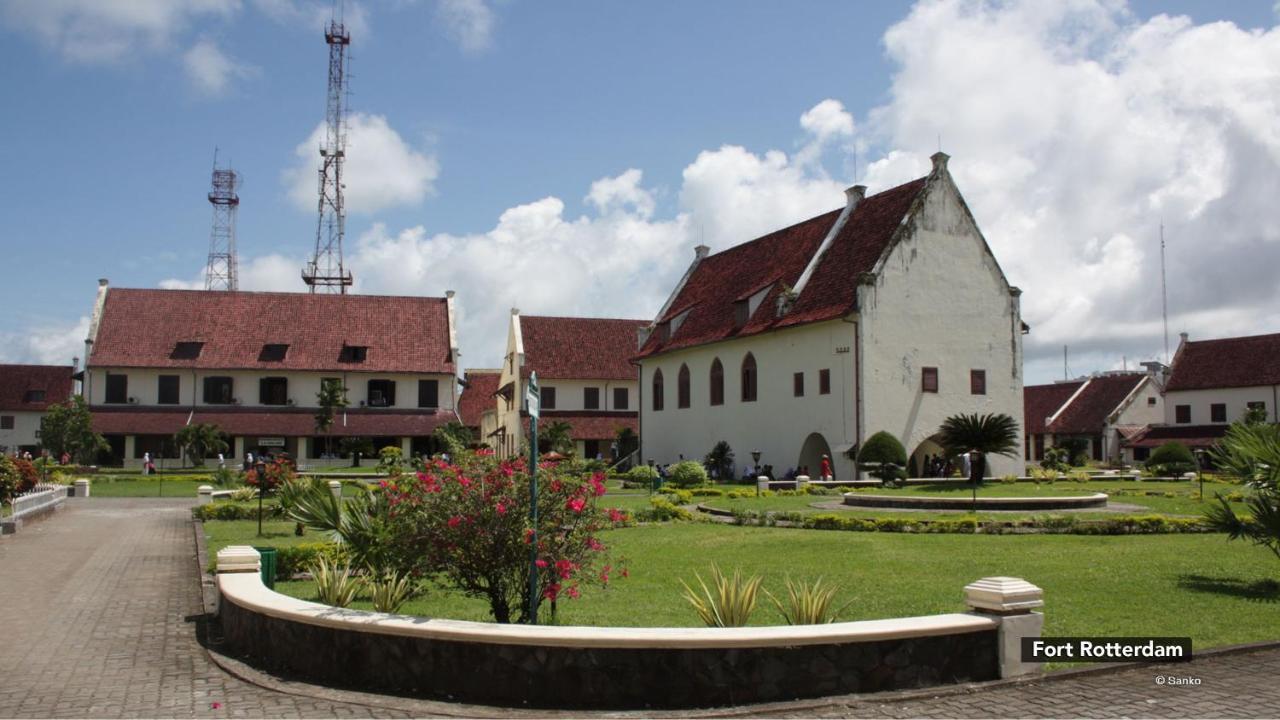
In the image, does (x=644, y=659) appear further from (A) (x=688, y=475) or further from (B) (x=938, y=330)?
(B) (x=938, y=330)

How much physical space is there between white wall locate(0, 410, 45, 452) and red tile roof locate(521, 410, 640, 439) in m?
35.8

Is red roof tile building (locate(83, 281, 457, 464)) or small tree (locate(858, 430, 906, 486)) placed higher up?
red roof tile building (locate(83, 281, 457, 464))

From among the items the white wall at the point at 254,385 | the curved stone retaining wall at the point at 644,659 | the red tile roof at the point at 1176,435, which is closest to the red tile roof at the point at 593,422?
the white wall at the point at 254,385

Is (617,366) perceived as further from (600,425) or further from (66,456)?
(66,456)

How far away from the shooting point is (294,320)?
6097 centimetres

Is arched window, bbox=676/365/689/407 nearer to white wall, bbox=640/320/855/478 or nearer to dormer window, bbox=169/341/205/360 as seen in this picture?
white wall, bbox=640/320/855/478

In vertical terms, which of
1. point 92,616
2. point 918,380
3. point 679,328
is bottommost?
point 92,616

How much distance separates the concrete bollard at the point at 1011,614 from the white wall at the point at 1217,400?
56.9m

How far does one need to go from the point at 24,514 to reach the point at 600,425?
3648 cm

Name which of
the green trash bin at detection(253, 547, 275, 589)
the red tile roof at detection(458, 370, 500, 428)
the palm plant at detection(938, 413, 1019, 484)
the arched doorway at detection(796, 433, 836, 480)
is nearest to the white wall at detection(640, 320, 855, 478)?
the arched doorway at detection(796, 433, 836, 480)

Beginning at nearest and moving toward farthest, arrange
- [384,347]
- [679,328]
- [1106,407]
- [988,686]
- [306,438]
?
[988,686] < [679,328] < [306,438] < [384,347] < [1106,407]

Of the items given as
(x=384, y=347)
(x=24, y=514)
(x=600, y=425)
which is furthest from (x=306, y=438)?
(x=24, y=514)

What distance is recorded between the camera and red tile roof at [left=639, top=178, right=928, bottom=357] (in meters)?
36.9

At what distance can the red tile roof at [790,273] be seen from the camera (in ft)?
121
